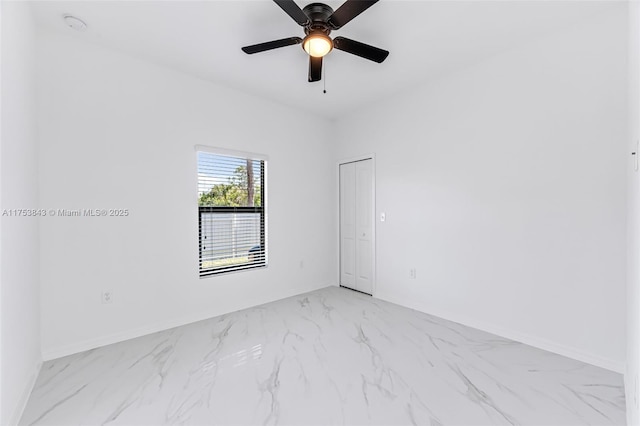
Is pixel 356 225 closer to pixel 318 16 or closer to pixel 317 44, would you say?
pixel 317 44

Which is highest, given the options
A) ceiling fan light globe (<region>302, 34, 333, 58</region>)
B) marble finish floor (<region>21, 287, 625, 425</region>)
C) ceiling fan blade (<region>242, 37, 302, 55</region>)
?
ceiling fan blade (<region>242, 37, 302, 55</region>)

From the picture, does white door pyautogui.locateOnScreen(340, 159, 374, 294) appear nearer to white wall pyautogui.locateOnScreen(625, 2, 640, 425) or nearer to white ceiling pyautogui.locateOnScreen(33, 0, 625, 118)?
white ceiling pyautogui.locateOnScreen(33, 0, 625, 118)

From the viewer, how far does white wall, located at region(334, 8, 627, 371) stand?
2.23 meters

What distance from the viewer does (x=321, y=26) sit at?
6.72ft

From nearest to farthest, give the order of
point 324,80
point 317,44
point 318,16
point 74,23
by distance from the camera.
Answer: point 318,16 → point 317,44 → point 74,23 → point 324,80

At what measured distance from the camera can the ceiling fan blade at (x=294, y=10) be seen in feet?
5.77

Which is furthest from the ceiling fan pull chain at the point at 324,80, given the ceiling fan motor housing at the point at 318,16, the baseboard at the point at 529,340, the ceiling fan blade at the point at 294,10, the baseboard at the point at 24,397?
the baseboard at the point at 24,397

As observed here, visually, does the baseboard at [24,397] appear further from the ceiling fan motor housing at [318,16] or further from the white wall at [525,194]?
the white wall at [525,194]

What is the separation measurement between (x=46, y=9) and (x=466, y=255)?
4248 mm

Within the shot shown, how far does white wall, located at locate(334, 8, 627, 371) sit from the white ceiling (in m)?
0.29

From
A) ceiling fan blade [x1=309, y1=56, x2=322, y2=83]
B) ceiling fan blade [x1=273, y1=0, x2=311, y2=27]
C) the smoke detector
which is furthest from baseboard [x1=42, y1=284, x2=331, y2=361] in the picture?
ceiling fan blade [x1=273, y1=0, x2=311, y2=27]

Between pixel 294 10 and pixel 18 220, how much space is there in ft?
7.29

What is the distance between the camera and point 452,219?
317cm

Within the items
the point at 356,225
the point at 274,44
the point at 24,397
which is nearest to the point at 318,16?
the point at 274,44
